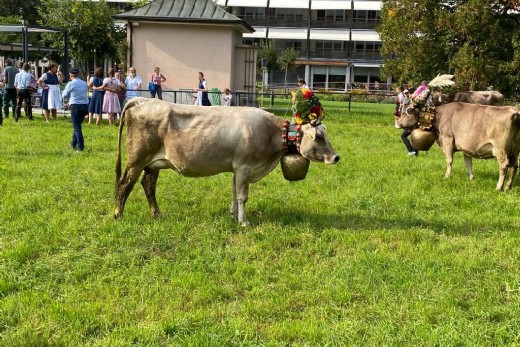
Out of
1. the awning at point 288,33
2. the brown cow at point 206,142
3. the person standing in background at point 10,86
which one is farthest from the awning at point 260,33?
the brown cow at point 206,142

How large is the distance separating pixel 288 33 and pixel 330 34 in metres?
4.80

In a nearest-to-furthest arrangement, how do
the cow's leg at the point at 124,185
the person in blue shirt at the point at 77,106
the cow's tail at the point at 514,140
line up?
the cow's leg at the point at 124,185, the cow's tail at the point at 514,140, the person in blue shirt at the point at 77,106

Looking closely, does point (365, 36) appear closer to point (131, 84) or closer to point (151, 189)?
point (131, 84)

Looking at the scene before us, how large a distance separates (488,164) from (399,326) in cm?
916

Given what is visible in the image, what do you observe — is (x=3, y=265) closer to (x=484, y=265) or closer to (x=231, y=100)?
(x=484, y=265)

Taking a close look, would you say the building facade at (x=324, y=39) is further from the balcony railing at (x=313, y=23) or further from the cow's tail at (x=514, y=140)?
the cow's tail at (x=514, y=140)

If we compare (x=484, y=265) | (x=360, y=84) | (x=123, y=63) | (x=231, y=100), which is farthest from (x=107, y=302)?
(x=360, y=84)

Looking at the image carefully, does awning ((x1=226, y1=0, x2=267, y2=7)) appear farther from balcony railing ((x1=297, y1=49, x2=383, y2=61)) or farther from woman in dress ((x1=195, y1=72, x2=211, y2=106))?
woman in dress ((x1=195, y1=72, x2=211, y2=106))

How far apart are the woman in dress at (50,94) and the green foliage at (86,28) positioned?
2169 cm

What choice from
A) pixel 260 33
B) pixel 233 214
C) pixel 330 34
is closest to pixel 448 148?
pixel 233 214

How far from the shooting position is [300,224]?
7008mm

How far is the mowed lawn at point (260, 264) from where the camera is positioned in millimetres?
4191

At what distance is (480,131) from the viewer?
9.51 m

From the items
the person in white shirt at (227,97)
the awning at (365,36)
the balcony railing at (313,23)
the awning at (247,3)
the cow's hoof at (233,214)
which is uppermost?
the awning at (247,3)
